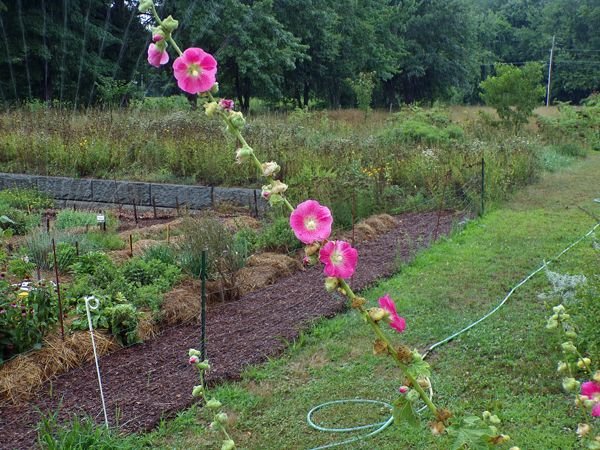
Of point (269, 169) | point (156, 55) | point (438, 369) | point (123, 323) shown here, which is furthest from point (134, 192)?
point (269, 169)

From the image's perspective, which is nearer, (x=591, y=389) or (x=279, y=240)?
(x=591, y=389)

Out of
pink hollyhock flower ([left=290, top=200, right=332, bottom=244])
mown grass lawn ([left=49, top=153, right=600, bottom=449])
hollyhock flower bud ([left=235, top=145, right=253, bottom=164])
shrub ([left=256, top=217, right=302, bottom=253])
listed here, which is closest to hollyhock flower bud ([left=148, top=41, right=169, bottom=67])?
hollyhock flower bud ([left=235, top=145, right=253, bottom=164])

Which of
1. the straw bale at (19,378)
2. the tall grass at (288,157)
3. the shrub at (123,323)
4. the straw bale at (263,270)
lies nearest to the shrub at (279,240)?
the straw bale at (263,270)

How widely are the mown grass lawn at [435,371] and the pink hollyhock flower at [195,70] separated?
223 centimetres

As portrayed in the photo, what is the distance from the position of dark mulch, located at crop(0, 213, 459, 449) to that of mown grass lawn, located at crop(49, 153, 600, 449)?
0.15m

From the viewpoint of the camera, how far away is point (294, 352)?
459 cm

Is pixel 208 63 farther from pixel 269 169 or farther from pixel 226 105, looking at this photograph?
pixel 269 169

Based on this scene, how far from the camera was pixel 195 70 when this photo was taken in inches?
54.4

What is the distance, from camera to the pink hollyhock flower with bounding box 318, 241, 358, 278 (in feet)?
4.32

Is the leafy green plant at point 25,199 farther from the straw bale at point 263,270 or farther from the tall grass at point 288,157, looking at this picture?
the straw bale at point 263,270

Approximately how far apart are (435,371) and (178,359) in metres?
1.66

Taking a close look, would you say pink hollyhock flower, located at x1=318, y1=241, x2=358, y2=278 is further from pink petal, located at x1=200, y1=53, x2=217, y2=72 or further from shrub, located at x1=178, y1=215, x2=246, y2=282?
shrub, located at x1=178, y1=215, x2=246, y2=282

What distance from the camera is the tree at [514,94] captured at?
1809cm

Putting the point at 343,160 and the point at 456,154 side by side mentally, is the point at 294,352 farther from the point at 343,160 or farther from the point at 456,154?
the point at 456,154
